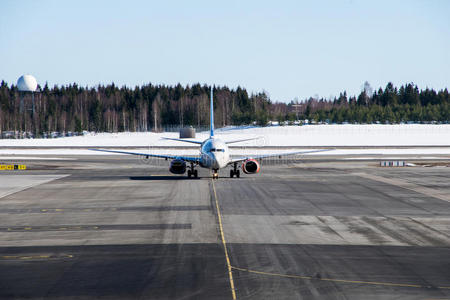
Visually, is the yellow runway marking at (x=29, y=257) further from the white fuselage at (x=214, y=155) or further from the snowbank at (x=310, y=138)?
the snowbank at (x=310, y=138)

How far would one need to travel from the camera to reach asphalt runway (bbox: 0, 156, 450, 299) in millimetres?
15578

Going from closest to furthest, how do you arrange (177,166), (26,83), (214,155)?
1. (214,155)
2. (177,166)
3. (26,83)

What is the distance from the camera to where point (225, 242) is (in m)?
22.0

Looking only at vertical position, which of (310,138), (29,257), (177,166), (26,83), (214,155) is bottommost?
(29,257)

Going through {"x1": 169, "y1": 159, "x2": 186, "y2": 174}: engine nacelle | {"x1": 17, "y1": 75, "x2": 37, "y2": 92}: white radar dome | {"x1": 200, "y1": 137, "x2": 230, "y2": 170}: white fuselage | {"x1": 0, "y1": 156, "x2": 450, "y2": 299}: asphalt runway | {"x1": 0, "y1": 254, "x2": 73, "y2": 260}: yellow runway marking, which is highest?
{"x1": 17, "y1": 75, "x2": 37, "y2": 92}: white radar dome

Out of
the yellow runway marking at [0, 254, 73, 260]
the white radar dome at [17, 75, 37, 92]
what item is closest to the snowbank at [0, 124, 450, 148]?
the white radar dome at [17, 75, 37, 92]

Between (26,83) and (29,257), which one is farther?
(26,83)

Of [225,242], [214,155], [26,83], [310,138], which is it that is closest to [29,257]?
[225,242]

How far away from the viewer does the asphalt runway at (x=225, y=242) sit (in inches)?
613

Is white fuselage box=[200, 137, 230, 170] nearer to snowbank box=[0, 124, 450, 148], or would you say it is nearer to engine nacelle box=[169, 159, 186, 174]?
engine nacelle box=[169, 159, 186, 174]

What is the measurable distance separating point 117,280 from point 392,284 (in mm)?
8690

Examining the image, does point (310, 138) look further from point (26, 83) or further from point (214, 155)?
point (214, 155)

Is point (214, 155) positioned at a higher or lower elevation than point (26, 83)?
lower

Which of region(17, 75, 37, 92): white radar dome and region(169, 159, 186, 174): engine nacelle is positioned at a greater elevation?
region(17, 75, 37, 92): white radar dome
